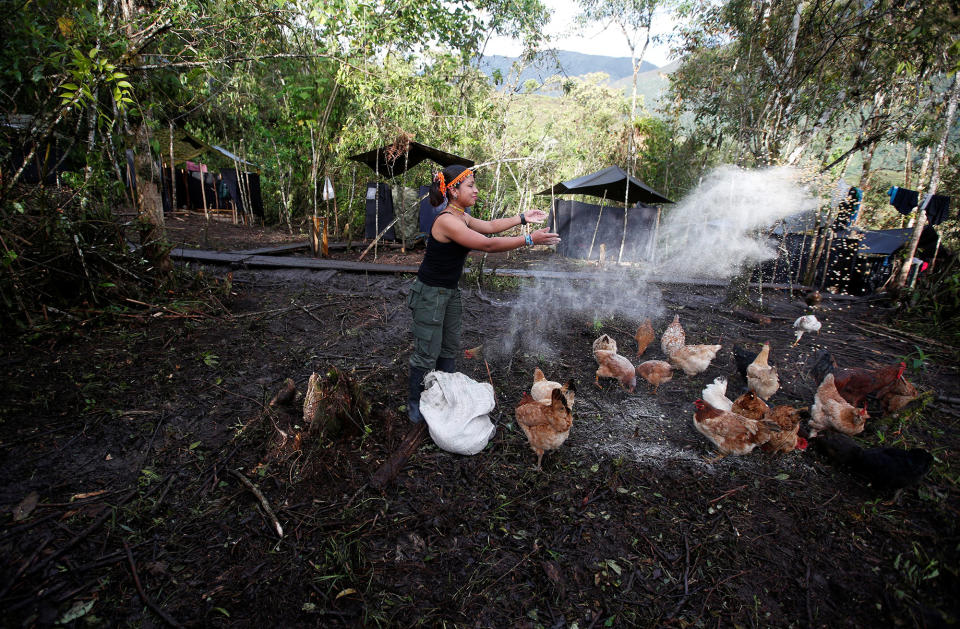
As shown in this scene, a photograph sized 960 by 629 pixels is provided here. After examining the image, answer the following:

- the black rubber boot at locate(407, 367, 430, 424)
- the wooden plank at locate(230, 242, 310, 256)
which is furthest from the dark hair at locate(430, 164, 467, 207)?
the wooden plank at locate(230, 242, 310, 256)

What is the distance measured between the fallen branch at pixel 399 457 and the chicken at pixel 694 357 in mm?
2881

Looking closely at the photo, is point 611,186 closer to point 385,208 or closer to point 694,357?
point 385,208

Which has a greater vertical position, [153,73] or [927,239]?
[153,73]

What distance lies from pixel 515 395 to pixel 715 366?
2.77 meters

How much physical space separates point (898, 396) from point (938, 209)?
384 inches

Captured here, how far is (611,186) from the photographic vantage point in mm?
12250

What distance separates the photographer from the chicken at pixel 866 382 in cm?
354

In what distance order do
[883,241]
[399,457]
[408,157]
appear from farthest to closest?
[408,157] → [883,241] → [399,457]

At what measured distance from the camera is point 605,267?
12359mm

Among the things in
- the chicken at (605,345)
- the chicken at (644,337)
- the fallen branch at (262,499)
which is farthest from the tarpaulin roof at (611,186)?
the fallen branch at (262,499)

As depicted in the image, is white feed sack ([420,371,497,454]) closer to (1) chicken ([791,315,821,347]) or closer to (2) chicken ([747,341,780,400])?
(2) chicken ([747,341,780,400])

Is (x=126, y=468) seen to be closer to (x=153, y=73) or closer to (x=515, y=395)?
(x=515, y=395)

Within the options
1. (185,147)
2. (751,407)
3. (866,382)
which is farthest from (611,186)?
(185,147)

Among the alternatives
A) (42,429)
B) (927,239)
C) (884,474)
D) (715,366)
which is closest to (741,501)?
(884,474)
